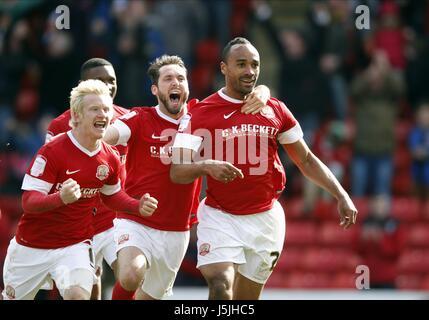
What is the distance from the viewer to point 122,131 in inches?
393

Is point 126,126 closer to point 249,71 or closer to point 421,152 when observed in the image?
point 249,71

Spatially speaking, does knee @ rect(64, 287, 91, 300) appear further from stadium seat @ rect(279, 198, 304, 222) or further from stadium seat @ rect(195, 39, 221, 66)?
stadium seat @ rect(195, 39, 221, 66)

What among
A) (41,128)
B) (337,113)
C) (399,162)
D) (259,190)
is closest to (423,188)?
(399,162)

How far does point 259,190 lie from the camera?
972 cm

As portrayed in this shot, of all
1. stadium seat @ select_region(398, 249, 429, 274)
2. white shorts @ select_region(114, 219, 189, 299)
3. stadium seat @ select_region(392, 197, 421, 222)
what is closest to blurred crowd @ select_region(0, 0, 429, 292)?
stadium seat @ select_region(392, 197, 421, 222)

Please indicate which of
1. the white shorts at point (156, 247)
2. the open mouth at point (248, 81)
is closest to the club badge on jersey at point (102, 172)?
the white shorts at point (156, 247)

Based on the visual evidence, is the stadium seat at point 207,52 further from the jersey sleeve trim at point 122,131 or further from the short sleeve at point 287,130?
the short sleeve at point 287,130

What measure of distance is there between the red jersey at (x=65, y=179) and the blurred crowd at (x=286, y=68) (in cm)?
736

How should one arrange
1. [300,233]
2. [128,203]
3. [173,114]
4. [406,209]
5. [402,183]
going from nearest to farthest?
[128,203]
[173,114]
[300,233]
[406,209]
[402,183]

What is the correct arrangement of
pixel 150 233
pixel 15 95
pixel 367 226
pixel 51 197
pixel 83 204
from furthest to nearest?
1. pixel 15 95
2. pixel 367 226
3. pixel 150 233
4. pixel 83 204
5. pixel 51 197

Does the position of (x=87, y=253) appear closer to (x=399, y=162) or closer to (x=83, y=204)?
(x=83, y=204)

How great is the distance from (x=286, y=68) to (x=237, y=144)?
7.54 meters

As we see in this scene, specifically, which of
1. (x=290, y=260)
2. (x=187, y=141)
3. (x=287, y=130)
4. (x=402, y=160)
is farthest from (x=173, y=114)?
(x=402, y=160)

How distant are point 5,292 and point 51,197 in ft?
3.76
